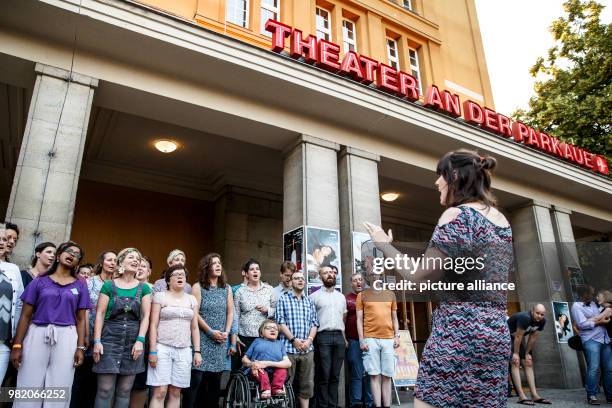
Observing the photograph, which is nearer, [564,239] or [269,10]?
[269,10]

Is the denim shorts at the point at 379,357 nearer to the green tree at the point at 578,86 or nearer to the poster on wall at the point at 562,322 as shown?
the poster on wall at the point at 562,322

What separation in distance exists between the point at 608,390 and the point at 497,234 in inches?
332

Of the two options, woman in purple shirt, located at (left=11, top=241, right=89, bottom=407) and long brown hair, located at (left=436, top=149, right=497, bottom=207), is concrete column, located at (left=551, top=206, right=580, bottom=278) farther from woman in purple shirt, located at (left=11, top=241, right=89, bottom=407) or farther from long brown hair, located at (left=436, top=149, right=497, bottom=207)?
woman in purple shirt, located at (left=11, top=241, right=89, bottom=407)

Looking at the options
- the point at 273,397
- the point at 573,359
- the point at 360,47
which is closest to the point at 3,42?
the point at 273,397

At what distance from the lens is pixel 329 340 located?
6625 millimetres

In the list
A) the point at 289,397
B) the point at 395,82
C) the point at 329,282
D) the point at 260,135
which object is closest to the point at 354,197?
the point at 260,135

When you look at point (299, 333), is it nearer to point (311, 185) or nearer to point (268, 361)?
point (268, 361)

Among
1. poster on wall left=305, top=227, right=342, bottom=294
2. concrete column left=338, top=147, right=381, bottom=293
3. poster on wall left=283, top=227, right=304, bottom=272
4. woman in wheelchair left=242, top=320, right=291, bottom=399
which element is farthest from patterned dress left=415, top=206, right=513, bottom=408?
concrete column left=338, top=147, right=381, bottom=293

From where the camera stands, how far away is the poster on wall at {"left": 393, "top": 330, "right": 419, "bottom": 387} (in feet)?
28.0

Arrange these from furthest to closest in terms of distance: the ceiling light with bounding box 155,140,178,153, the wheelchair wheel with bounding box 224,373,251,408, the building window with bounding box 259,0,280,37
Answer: the building window with bounding box 259,0,280,37 → the ceiling light with bounding box 155,140,178,153 → the wheelchair wheel with bounding box 224,373,251,408

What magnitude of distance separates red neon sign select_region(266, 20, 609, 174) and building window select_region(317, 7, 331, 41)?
2.92 meters

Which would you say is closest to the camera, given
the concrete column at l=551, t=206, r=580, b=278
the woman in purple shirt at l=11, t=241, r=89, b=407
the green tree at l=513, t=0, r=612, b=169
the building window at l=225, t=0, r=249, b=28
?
the woman in purple shirt at l=11, t=241, r=89, b=407

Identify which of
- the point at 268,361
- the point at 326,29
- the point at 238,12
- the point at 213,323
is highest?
the point at 326,29

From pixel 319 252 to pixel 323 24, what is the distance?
26.3 feet
